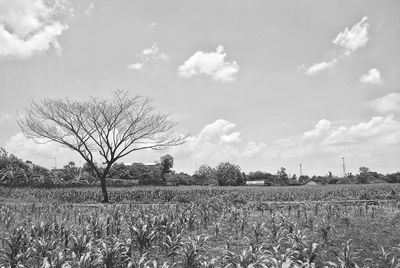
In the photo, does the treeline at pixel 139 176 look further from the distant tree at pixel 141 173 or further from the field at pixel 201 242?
the field at pixel 201 242

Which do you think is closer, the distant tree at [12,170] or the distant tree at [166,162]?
the distant tree at [12,170]

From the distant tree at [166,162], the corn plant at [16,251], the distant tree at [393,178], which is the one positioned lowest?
the corn plant at [16,251]

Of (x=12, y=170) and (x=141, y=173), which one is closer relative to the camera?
(x=12, y=170)

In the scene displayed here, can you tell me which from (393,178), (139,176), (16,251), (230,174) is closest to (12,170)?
(139,176)

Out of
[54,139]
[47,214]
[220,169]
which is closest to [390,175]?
[220,169]

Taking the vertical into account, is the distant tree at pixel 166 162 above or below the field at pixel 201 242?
above

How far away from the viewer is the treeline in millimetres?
44500

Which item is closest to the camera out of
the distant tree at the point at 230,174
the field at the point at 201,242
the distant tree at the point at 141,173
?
the field at the point at 201,242

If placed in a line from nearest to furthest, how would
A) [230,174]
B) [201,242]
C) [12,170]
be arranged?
1. [201,242]
2. [12,170]
3. [230,174]

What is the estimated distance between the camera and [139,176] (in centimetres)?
7094

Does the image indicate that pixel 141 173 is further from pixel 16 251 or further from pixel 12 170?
pixel 16 251

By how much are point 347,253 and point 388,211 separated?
1111 centimetres

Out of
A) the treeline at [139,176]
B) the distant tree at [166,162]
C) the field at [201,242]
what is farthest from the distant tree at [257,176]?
the field at [201,242]

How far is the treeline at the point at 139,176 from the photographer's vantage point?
44.5 m
